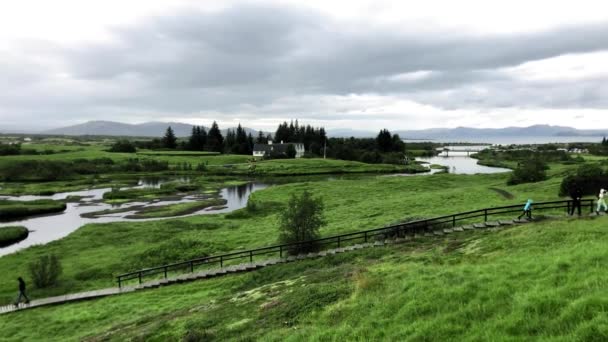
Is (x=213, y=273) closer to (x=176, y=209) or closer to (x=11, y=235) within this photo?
(x=11, y=235)

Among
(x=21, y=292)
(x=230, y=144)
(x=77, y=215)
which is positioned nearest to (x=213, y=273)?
(x=21, y=292)

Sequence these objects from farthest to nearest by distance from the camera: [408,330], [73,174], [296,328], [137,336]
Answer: [73,174]
[137,336]
[296,328]
[408,330]

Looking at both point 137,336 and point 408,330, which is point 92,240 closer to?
point 137,336

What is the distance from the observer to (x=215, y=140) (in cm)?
17838

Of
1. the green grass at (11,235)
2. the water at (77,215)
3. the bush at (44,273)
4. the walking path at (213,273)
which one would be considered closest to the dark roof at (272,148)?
the water at (77,215)

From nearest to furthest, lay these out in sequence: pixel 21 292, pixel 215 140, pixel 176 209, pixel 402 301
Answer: pixel 402 301, pixel 21 292, pixel 176 209, pixel 215 140

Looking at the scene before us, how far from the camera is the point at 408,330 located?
844 centimetres

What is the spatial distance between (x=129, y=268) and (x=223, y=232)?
1180cm

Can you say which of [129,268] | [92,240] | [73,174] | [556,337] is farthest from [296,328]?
[73,174]

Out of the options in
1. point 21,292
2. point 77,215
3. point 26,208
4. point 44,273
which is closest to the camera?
point 21,292

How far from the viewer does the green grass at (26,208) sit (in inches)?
2210

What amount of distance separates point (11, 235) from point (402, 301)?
50.5 meters

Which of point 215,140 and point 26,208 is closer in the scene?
point 26,208

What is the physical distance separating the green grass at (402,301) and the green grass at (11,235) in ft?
90.6
